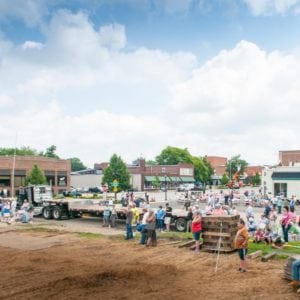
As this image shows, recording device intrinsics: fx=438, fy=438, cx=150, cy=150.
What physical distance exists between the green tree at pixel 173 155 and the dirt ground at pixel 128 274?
4618 inches

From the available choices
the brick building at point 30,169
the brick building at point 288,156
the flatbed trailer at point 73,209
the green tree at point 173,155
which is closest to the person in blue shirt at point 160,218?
the flatbed trailer at point 73,209

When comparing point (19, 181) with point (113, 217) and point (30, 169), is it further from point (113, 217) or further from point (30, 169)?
point (113, 217)

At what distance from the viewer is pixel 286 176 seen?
5572 cm

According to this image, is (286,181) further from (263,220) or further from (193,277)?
(193,277)

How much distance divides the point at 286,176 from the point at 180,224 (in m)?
34.1

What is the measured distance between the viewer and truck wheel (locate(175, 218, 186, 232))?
25.2m

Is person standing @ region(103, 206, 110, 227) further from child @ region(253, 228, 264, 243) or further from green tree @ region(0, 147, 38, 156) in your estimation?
green tree @ region(0, 147, 38, 156)

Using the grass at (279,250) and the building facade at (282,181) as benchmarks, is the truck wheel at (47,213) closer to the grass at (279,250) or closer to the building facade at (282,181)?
A: the grass at (279,250)

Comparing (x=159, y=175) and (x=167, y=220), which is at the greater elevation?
(x=159, y=175)

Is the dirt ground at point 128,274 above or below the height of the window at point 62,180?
below

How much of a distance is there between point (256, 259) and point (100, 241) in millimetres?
8081

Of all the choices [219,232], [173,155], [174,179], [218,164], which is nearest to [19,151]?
[173,155]

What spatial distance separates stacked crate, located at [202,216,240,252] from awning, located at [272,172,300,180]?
39.4 metres

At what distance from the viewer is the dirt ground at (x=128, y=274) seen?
11.6 m
